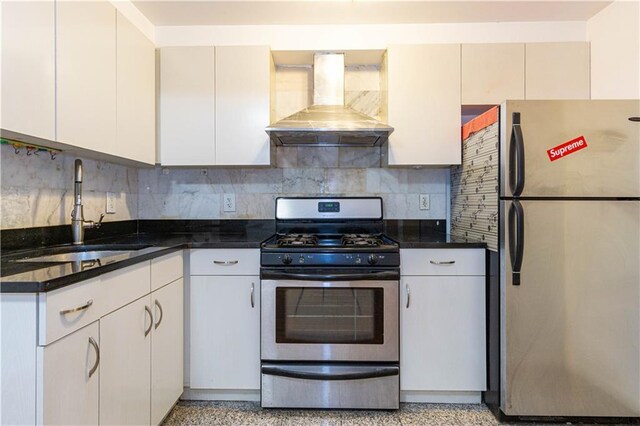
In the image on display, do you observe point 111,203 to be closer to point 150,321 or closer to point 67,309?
point 150,321

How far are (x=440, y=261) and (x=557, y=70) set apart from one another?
55.5 inches

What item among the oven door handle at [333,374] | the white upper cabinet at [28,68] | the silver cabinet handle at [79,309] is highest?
the white upper cabinet at [28,68]

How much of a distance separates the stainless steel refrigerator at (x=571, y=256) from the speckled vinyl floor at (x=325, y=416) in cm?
27

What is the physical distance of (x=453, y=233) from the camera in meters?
2.33

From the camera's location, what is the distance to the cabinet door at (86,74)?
1.36 metres

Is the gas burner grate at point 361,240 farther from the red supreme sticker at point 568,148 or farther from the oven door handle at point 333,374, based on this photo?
the red supreme sticker at point 568,148

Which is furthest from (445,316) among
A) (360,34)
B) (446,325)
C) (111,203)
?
(111,203)

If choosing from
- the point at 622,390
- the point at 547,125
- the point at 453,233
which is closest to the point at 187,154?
the point at 453,233

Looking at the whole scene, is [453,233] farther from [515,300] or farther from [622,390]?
[622,390]

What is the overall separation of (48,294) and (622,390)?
2453 millimetres

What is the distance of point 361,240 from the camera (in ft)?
6.79

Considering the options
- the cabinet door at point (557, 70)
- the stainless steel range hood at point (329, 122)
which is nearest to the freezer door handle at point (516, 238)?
the stainless steel range hood at point (329, 122)

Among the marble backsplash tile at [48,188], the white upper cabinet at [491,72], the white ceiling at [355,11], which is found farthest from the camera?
the white upper cabinet at [491,72]

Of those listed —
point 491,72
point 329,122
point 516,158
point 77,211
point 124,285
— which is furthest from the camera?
point 491,72
